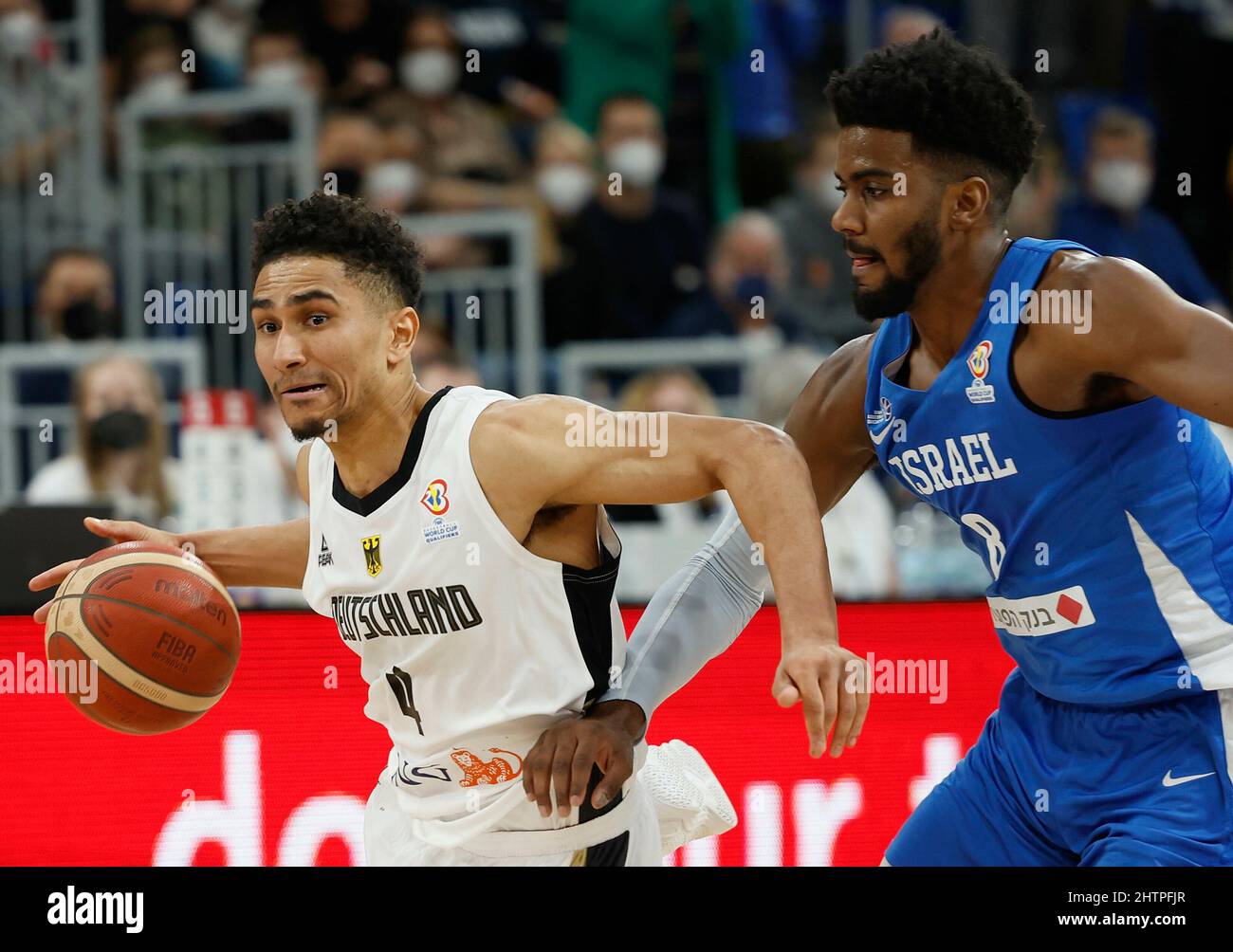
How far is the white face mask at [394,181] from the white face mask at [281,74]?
82 centimetres

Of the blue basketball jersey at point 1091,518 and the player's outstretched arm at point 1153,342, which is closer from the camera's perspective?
the player's outstretched arm at point 1153,342

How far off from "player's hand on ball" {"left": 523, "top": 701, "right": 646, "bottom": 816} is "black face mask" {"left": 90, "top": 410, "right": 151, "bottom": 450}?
3610 millimetres

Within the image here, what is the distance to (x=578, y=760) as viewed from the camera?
9.21ft

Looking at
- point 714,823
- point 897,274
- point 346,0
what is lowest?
point 714,823

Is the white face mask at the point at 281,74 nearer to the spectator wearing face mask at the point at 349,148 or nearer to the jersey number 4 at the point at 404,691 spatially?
the spectator wearing face mask at the point at 349,148

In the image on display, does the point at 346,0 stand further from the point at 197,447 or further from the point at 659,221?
the point at 197,447

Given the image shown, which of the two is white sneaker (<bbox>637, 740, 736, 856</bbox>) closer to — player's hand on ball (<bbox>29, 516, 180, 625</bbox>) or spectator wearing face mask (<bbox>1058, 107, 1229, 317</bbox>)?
player's hand on ball (<bbox>29, 516, 180, 625</bbox>)

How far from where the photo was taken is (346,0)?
7.88m

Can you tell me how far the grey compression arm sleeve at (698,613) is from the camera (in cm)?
319

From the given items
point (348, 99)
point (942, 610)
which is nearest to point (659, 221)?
point (348, 99)

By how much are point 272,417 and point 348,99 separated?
2019 mm

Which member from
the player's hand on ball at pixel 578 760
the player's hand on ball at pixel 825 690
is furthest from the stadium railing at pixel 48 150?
the player's hand on ball at pixel 825 690

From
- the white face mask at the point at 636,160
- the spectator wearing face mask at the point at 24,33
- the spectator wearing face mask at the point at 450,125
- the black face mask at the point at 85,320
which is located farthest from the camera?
the spectator wearing face mask at the point at 24,33

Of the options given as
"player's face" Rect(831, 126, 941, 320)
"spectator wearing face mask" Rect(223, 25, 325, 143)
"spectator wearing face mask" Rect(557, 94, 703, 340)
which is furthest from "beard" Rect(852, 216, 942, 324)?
"spectator wearing face mask" Rect(223, 25, 325, 143)
